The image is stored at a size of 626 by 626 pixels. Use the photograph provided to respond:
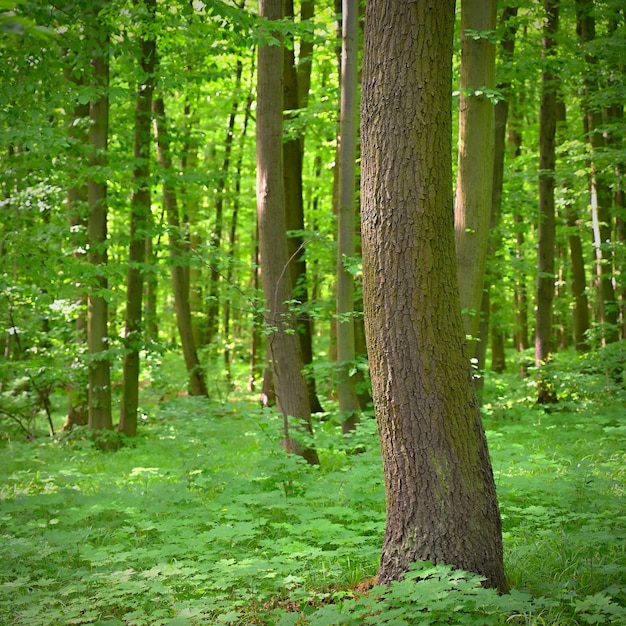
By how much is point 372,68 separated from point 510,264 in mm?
9369

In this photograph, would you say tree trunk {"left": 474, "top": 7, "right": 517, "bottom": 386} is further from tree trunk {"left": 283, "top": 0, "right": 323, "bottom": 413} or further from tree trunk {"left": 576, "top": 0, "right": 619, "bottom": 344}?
tree trunk {"left": 283, "top": 0, "right": 323, "bottom": 413}

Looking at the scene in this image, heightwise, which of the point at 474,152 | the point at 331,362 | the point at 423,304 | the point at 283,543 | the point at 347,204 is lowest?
the point at 283,543

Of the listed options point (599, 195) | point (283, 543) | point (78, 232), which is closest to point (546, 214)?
point (599, 195)

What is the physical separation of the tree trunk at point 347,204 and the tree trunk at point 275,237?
0.69 m

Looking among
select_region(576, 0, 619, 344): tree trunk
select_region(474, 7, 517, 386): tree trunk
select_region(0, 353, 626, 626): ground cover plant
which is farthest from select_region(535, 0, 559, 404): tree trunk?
select_region(0, 353, 626, 626): ground cover plant

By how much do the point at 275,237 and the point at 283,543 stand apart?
4.02 metres

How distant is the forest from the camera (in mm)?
4051

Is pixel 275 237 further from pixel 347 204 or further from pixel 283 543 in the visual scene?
pixel 283 543

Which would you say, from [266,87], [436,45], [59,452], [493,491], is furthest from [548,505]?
[59,452]

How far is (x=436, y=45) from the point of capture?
4.01 m

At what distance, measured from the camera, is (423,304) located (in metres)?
4.05

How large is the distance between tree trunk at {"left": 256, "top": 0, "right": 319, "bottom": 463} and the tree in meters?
4.17

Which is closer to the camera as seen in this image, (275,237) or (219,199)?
(275,237)

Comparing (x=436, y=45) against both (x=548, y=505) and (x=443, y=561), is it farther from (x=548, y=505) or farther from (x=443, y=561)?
(x=548, y=505)
